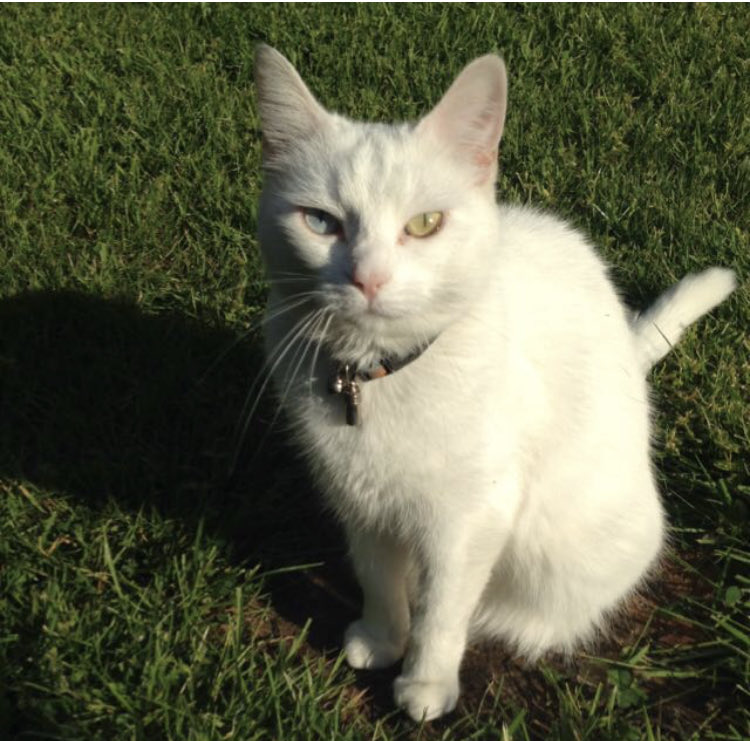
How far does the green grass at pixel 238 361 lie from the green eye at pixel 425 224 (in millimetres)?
939

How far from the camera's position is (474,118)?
5.53 feet

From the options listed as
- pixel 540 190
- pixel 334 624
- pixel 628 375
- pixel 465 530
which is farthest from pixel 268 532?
pixel 540 190

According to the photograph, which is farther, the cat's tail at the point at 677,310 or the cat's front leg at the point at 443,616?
the cat's tail at the point at 677,310

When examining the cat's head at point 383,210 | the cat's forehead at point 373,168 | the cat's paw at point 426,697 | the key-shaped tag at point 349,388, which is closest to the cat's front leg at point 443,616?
the cat's paw at point 426,697

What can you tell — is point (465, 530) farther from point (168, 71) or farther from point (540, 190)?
point (168, 71)

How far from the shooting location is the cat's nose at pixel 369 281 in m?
1.54

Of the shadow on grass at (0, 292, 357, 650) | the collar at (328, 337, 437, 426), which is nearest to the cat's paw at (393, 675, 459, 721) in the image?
the shadow on grass at (0, 292, 357, 650)

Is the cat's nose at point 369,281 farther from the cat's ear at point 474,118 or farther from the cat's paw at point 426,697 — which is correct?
the cat's paw at point 426,697

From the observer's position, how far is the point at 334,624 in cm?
227

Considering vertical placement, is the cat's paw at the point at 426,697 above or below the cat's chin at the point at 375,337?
below

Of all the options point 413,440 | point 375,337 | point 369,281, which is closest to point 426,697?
point 413,440

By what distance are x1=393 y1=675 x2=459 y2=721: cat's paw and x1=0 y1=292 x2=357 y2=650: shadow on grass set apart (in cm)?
27

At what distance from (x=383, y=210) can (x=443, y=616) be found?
837 millimetres

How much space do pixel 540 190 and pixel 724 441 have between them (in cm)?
119
